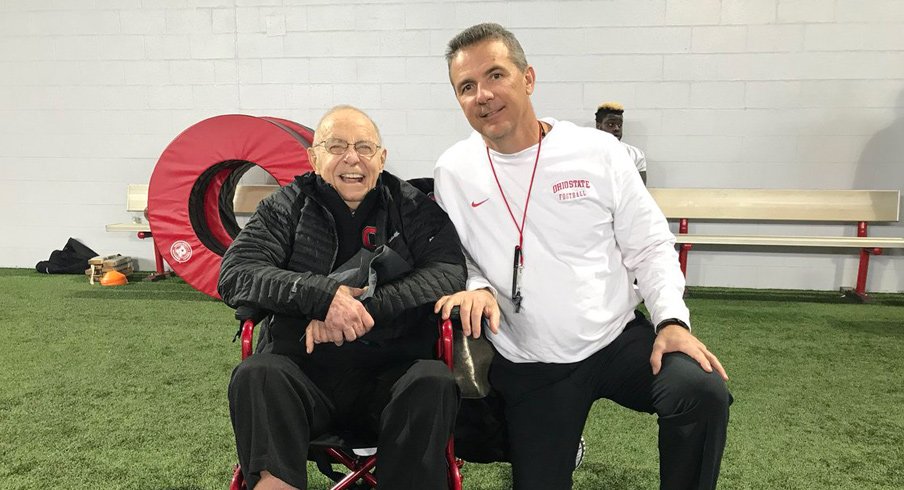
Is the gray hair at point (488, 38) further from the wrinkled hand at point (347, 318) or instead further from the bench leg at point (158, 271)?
the bench leg at point (158, 271)

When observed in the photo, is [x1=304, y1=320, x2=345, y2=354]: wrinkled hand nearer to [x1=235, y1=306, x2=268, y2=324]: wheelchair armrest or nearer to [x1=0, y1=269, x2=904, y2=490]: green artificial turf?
[x1=235, y1=306, x2=268, y2=324]: wheelchair armrest

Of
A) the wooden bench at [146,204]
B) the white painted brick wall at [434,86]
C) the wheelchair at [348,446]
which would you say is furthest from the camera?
the wooden bench at [146,204]

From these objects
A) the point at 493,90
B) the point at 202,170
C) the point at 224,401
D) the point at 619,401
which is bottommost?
the point at 224,401

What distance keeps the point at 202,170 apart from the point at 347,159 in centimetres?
239

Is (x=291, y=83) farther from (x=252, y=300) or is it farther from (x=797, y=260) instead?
(x=797, y=260)

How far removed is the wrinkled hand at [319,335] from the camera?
142cm

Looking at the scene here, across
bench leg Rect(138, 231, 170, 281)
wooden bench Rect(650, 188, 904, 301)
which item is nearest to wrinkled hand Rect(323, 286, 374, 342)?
wooden bench Rect(650, 188, 904, 301)

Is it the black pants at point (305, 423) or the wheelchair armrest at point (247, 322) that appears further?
the wheelchair armrest at point (247, 322)

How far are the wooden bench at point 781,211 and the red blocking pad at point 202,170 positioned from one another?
257cm

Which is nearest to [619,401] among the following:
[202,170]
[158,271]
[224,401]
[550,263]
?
[550,263]

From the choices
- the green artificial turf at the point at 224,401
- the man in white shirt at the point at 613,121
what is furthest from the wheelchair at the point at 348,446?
the man in white shirt at the point at 613,121

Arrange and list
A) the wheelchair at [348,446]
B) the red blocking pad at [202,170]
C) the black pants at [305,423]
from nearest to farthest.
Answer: the black pants at [305,423], the wheelchair at [348,446], the red blocking pad at [202,170]

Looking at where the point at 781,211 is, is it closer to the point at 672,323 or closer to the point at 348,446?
the point at 672,323

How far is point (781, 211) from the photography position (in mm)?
4215
